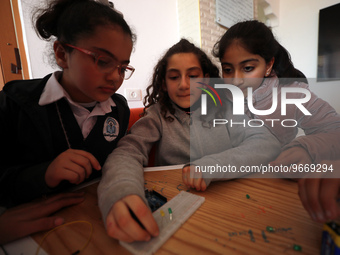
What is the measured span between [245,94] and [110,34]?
2.53 feet

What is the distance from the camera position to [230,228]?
1.15ft

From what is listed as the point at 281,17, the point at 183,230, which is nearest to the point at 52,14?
the point at 183,230

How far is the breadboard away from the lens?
312 mm

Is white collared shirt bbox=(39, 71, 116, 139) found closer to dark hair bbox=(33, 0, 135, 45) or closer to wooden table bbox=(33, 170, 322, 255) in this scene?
dark hair bbox=(33, 0, 135, 45)

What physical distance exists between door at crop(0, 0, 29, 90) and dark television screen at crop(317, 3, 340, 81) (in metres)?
3.57

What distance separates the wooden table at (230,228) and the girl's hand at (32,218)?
2 cm

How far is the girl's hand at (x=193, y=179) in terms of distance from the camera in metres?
0.49

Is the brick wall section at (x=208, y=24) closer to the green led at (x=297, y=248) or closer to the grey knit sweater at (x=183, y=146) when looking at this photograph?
the grey knit sweater at (x=183, y=146)

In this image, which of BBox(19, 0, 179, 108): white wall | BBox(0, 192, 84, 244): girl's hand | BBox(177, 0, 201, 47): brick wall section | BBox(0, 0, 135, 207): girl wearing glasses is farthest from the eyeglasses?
BBox(177, 0, 201, 47): brick wall section

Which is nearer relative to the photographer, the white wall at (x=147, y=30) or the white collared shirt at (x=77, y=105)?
Answer: the white collared shirt at (x=77, y=105)

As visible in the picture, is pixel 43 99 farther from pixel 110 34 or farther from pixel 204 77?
pixel 204 77

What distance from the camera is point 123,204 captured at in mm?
362

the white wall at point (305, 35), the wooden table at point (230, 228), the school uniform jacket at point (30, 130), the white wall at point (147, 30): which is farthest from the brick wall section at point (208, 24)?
the wooden table at point (230, 228)

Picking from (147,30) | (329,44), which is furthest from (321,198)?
(329,44)
